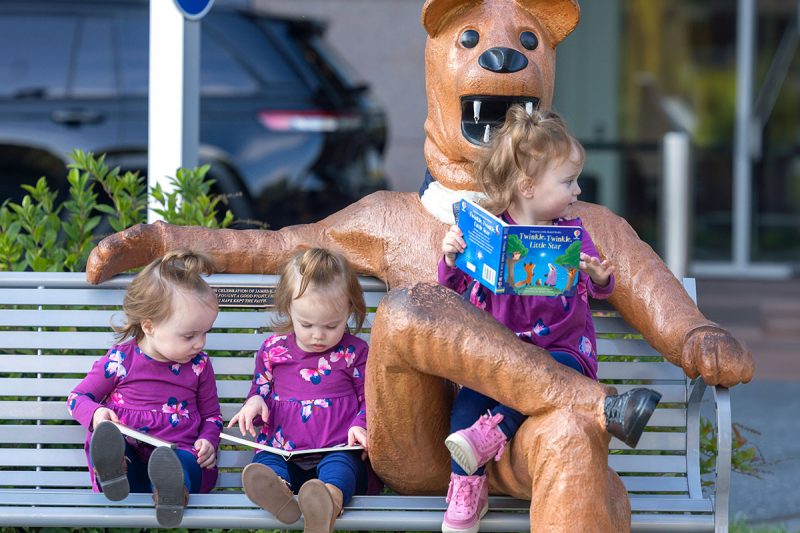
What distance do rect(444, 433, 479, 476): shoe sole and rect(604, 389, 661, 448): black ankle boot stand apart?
0.35m

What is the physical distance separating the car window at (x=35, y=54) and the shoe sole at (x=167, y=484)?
3.91 metres

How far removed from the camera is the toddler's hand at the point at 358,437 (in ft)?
11.5

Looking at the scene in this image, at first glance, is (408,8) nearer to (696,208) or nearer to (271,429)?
(696,208)

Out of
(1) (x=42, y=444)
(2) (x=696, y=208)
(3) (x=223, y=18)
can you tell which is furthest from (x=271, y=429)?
(2) (x=696, y=208)

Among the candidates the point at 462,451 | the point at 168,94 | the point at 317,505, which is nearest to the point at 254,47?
the point at 168,94

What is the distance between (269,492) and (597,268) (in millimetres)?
1029

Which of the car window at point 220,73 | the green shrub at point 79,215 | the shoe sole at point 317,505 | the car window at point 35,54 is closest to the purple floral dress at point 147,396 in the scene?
the shoe sole at point 317,505

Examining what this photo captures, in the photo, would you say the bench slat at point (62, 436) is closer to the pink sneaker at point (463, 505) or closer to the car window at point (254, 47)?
the pink sneaker at point (463, 505)

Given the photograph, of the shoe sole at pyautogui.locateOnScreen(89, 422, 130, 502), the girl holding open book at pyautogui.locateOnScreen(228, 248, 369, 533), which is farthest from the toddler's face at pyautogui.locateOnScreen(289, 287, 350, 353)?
the shoe sole at pyautogui.locateOnScreen(89, 422, 130, 502)

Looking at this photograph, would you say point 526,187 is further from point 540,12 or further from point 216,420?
point 216,420

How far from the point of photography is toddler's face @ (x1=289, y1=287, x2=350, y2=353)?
3.54 metres

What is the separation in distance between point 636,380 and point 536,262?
0.84 metres

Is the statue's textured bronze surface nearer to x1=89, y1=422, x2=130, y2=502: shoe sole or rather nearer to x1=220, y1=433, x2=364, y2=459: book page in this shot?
x1=220, y1=433, x2=364, y2=459: book page

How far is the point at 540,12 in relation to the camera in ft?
12.5
